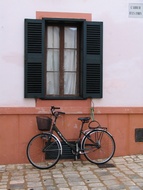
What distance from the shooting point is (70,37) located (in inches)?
278

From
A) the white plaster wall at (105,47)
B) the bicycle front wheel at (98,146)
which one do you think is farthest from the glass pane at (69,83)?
the bicycle front wheel at (98,146)

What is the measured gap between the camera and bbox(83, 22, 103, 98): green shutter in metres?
6.83

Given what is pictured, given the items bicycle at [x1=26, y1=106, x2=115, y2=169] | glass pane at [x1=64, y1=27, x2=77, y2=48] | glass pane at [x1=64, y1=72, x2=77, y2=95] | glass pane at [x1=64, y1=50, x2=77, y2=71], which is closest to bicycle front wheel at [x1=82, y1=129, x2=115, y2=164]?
bicycle at [x1=26, y1=106, x2=115, y2=169]

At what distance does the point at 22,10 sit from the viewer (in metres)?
6.65

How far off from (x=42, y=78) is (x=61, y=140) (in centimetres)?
133

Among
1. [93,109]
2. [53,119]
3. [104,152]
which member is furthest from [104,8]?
[104,152]

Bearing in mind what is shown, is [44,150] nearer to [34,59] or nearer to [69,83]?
[69,83]

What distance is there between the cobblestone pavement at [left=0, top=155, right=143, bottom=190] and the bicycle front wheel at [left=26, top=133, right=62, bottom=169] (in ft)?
0.52

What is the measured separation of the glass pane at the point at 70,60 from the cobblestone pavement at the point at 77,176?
199cm

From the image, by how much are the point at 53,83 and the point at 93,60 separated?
0.98 meters

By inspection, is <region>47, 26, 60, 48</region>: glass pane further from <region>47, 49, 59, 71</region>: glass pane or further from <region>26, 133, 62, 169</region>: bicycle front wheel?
<region>26, 133, 62, 169</region>: bicycle front wheel

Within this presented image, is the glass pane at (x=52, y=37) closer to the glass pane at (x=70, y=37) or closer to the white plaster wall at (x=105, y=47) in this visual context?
the glass pane at (x=70, y=37)

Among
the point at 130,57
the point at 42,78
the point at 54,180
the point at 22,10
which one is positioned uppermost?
the point at 22,10

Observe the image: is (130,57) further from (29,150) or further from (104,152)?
(29,150)
